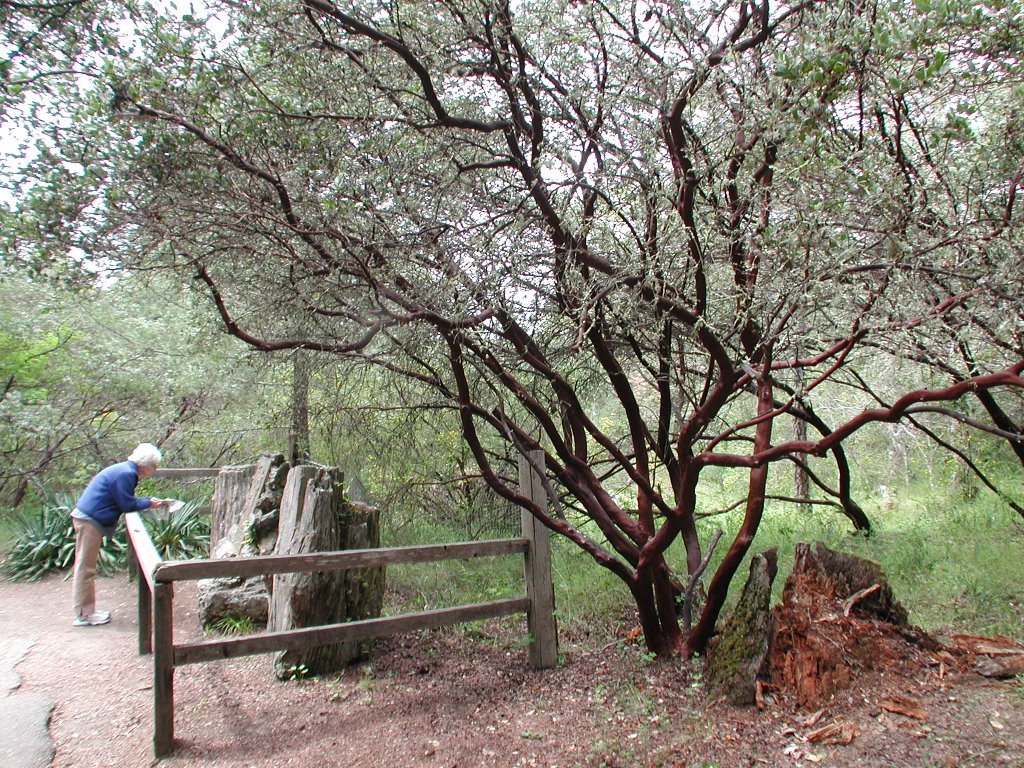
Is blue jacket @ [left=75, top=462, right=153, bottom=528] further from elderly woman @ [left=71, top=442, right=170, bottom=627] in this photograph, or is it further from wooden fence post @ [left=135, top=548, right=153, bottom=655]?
wooden fence post @ [left=135, top=548, right=153, bottom=655]

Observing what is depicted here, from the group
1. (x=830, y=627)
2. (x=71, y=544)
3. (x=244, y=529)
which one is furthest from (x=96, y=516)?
(x=830, y=627)

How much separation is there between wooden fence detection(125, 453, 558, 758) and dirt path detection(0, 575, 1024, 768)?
31cm

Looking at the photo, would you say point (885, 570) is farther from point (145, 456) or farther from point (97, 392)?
point (97, 392)

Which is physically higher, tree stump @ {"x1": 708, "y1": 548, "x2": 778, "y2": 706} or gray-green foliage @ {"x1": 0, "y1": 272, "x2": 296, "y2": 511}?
gray-green foliage @ {"x1": 0, "y1": 272, "x2": 296, "y2": 511}

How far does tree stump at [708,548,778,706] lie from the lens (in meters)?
4.36

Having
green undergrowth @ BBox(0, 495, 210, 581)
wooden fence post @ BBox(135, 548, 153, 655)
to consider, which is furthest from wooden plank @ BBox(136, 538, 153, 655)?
green undergrowth @ BBox(0, 495, 210, 581)

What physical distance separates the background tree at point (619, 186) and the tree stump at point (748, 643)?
377mm

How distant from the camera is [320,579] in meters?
5.35

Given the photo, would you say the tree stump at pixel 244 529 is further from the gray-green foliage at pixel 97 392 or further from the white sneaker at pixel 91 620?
the gray-green foliage at pixel 97 392

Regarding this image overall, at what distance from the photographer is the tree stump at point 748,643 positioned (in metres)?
4.36

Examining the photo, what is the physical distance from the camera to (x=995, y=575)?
20.4 feet

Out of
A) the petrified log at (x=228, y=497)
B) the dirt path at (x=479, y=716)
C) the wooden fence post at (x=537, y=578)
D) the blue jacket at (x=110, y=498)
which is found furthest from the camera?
the petrified log at (x=228, y=497)

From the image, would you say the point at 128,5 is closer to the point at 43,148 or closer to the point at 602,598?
the point at 43,148

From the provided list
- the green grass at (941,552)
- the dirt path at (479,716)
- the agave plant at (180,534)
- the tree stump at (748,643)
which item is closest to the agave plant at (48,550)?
the agave plant at (180,534)
